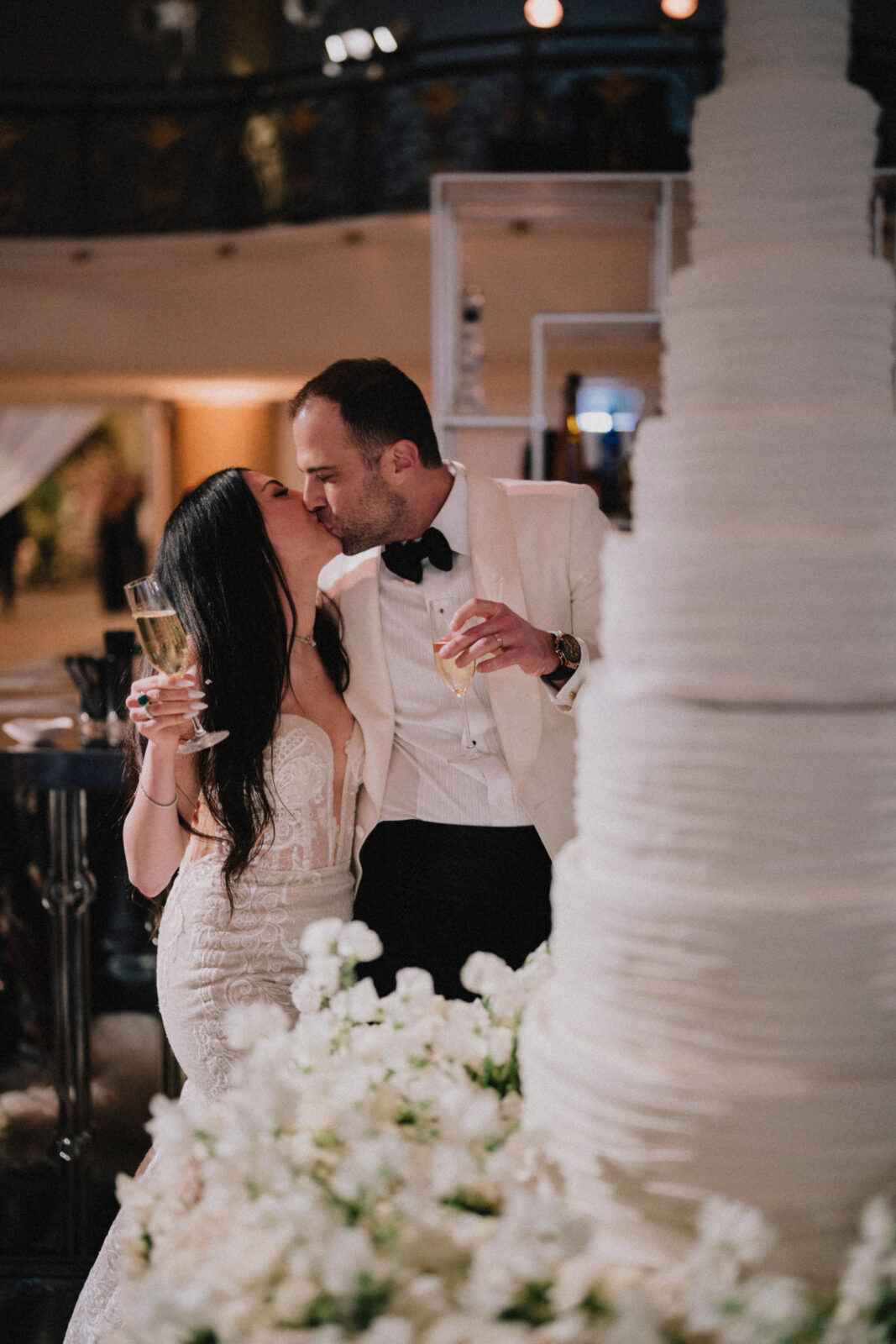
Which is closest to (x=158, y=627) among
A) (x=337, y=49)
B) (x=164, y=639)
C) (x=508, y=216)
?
(x=164, y=639)

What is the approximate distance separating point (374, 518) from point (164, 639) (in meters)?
0.71

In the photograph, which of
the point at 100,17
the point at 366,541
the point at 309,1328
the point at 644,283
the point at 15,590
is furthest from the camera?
the point at 15,590

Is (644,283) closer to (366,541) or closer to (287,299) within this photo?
→ (287,299)

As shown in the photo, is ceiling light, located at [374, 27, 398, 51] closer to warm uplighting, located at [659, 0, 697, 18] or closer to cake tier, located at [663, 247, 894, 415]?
warm uplighting, located at [659, 0, 697, 18]

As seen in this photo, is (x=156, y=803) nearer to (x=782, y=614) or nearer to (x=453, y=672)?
(x=453, y=672)

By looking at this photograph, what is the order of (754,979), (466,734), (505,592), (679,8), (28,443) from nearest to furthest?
(754,979) < (466,734) < (505,592) < (679,8) < (28,443)

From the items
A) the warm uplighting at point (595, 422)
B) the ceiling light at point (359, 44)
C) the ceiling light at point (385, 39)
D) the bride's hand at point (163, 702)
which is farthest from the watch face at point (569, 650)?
the ceiling light at point (359, 44)

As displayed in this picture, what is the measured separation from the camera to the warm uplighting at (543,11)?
540cm

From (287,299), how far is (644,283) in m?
2.69

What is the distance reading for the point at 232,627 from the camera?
219cm

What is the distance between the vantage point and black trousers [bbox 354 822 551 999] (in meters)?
2.37

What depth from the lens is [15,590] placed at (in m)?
13.7

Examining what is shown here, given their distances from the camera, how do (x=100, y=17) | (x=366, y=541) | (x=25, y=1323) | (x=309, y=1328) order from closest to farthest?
(x=309, y=1328), (x=366, y=541), (x=25, y=1323), (x=100, y=17)

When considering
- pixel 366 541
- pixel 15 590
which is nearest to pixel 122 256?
pixel 15 590
